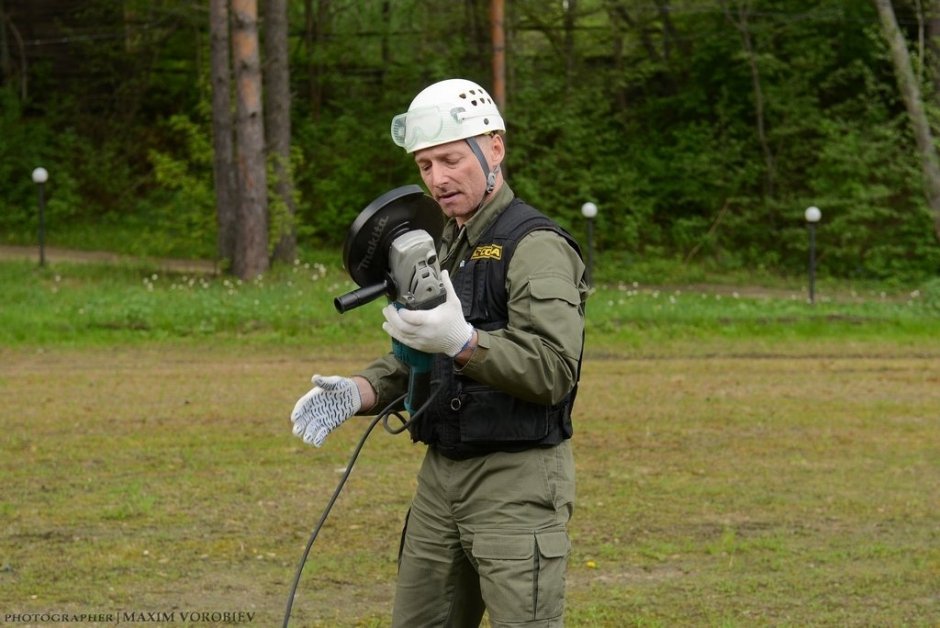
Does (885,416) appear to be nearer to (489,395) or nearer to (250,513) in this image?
(250,513)

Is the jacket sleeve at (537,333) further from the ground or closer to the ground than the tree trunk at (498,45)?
closer to the ground

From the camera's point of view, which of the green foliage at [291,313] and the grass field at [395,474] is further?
the green foliage at [291,313]

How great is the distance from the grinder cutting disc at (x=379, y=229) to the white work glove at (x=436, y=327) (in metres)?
0.22

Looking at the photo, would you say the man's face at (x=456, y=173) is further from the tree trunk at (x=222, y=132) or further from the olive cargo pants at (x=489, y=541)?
the tree trunk at (x=222, y=132)

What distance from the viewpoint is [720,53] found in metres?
25.8

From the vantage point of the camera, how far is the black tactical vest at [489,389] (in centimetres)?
347

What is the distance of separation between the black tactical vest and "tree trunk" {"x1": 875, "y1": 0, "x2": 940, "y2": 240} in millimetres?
18704

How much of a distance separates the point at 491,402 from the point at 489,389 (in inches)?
1.3

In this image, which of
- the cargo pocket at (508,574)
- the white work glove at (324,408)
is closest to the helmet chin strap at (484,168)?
the white work glove at (324,408)

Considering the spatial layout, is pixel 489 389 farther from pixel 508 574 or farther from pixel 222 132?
pixel 222 132

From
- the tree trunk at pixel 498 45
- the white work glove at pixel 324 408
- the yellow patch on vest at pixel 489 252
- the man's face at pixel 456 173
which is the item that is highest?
the tree trunk at pixel 498 45

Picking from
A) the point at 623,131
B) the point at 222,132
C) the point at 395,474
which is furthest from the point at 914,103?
the point at 395,474

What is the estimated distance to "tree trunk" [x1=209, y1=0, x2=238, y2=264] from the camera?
2011cm

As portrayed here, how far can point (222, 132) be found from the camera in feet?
67.9
